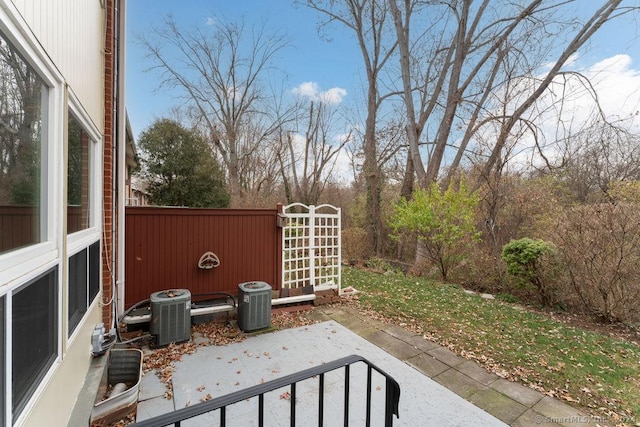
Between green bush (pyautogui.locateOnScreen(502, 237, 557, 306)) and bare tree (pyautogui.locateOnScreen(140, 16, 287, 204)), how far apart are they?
11450mm

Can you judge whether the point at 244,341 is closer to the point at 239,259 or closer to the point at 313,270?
the point at 239,259

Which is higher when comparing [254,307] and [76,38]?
[76,38]

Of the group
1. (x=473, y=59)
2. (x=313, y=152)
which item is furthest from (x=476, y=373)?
(x=313, y=152)

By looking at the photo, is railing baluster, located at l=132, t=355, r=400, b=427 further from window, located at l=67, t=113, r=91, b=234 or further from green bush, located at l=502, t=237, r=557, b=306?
green bush, located at l=502, t=237, r=557, b=306

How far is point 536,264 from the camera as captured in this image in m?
5.41

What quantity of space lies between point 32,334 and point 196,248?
2.98 metres

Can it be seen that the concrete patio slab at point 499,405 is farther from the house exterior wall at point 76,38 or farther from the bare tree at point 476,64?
the bare tree at point 476,64

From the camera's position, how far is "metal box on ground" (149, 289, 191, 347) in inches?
134

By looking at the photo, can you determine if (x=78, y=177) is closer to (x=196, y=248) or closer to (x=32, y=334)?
(x=32, y=334)

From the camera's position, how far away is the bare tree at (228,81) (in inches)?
554

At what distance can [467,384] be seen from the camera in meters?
2.83

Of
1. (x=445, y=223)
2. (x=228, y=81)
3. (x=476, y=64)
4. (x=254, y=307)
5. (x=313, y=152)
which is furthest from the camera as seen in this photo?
(x=228, y=81)

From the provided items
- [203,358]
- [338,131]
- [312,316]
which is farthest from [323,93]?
[203,358]

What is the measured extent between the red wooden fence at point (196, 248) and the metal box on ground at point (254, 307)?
69 cm
